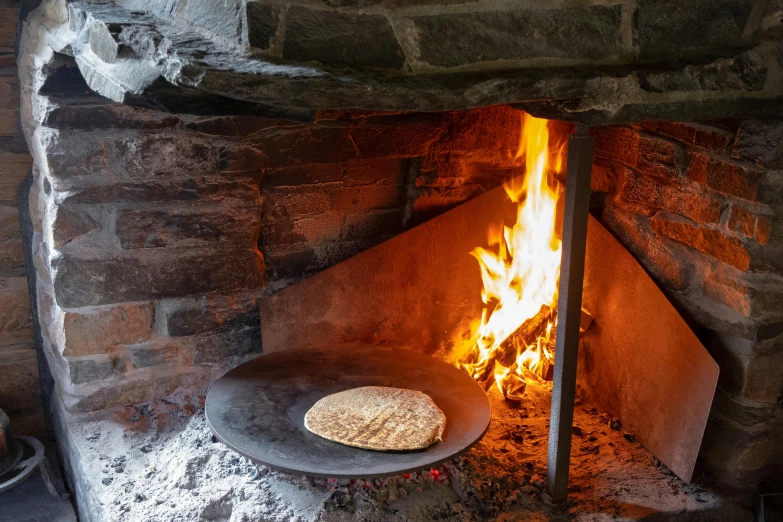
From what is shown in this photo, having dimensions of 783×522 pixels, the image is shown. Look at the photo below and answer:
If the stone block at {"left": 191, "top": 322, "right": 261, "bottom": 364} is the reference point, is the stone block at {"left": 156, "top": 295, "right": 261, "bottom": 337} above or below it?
above

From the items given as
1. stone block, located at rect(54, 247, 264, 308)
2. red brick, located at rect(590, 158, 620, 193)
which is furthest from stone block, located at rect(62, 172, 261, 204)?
red brick, located at rect(590, 158, 620, 193)

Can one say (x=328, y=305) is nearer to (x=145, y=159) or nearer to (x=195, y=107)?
(x=145, y=159)

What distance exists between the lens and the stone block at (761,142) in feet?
7.08

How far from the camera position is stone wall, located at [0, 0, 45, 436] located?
8.95 feet

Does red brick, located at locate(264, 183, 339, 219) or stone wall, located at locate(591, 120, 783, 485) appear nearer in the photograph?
stone wall, located at locate(591, 120, 783, 485)

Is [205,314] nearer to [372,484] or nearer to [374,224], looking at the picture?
[374,224]

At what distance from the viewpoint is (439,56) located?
1.67 metres

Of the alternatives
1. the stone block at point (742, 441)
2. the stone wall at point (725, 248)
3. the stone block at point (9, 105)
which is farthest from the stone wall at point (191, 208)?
the stone block at point (742, 441)

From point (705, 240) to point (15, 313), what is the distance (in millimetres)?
2490

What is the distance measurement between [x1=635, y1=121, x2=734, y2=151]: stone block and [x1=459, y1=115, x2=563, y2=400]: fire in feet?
1.61

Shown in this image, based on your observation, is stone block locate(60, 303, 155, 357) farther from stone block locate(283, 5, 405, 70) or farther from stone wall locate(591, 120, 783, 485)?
stone wall locate(591, 120, 783, 485)

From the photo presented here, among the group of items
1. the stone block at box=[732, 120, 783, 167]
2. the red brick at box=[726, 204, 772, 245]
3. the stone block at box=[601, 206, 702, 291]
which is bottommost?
the stone block at box=[601, 206, 702, 291]

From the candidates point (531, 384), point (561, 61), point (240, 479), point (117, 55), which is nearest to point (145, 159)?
point (117, 55)

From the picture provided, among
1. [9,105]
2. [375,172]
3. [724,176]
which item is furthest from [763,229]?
[9,105]
